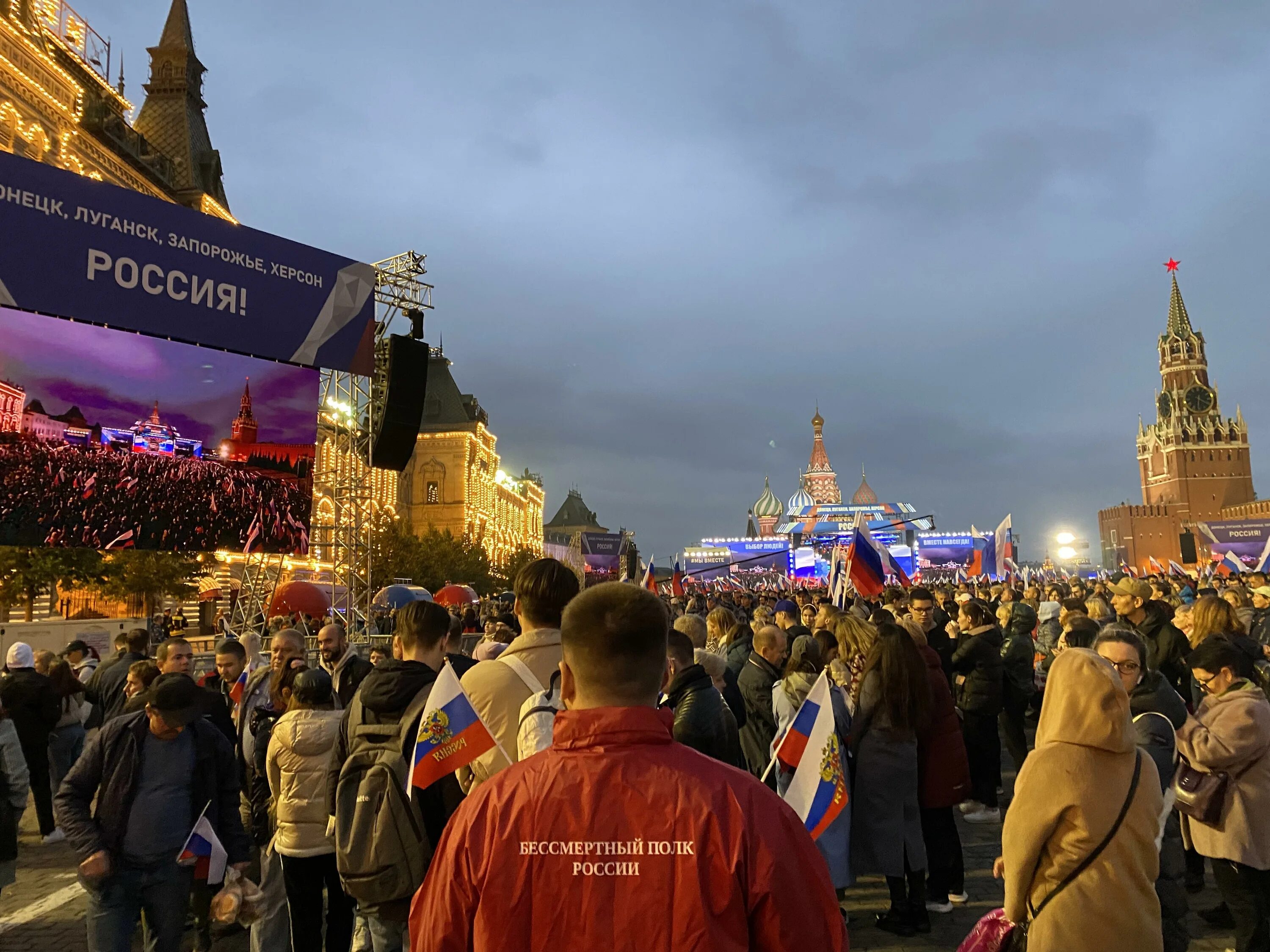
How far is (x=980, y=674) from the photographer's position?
755 cm

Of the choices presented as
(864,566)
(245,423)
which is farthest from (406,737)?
(245,423)

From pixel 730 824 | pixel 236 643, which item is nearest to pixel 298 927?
pixel 236 643

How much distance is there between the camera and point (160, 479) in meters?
17.2

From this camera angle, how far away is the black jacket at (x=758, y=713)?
616 cm

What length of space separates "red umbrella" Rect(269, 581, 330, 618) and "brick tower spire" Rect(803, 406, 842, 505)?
151910 millimetres

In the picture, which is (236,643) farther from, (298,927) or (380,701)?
(380,701)

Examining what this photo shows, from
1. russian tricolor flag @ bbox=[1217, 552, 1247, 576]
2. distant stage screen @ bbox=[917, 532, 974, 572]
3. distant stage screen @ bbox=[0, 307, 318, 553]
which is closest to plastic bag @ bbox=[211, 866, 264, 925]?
distant stage screen @ bbox=[0, 307, 318, 553]

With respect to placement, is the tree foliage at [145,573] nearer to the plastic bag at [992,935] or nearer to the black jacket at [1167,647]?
the black jacket at [1167,647]

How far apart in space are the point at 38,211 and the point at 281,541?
304 inches

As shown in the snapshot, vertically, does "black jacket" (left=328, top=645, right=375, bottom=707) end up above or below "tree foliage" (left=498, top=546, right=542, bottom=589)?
below

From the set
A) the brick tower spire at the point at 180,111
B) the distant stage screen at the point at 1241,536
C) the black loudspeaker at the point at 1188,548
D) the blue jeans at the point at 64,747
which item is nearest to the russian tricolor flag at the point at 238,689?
the blue jeans at the point at 64,747

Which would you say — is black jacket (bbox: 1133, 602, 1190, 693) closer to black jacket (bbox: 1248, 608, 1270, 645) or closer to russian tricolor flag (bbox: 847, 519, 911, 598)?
black jacket (bbox: 1248, 608, 1270, 645)

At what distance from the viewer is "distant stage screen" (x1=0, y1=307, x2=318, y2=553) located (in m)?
15.9

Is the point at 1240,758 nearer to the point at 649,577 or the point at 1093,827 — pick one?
the point at 1093,827
